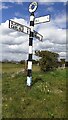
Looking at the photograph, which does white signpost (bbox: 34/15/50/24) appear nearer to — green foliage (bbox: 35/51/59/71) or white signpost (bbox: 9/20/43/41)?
white signpost (bbox: 9/20/43/41)

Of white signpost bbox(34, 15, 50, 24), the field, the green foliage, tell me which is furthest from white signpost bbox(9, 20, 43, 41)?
the green foliage

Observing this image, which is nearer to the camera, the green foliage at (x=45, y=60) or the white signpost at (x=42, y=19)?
the white signpost at (x=42, y=19)

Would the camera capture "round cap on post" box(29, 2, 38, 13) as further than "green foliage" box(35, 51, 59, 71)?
No

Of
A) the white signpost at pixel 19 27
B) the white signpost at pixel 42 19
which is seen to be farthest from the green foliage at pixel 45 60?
the white signpost at pixel 42 19

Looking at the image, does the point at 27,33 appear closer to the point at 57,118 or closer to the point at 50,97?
the point at 50,97

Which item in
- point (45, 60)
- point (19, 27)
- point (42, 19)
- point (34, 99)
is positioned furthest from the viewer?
point (45, 60)

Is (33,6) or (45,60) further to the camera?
(45,60)

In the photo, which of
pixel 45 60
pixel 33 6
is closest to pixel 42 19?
pixel 33 6

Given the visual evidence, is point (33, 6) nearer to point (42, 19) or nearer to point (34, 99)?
point (42, 19)

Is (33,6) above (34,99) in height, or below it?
above

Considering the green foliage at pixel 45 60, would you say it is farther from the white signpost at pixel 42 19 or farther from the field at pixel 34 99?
the white signpost at pixel 42 19

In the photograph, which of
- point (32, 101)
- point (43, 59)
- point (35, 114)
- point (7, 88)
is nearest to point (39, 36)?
point (7, 88)

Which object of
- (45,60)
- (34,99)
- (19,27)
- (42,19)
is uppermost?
(42,19)

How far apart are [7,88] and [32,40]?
9.61 feet
